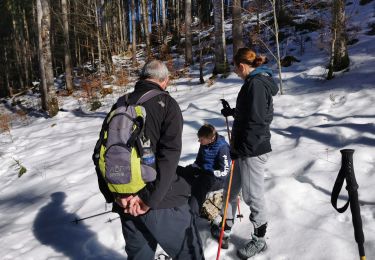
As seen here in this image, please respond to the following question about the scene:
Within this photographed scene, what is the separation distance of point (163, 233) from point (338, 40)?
813 centimetres

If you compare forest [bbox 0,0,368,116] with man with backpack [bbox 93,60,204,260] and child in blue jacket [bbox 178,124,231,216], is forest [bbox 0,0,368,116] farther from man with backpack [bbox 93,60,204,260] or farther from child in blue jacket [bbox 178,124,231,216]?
man with backpack [bbox 93,60,204,260]

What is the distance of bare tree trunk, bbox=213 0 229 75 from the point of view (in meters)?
11.7

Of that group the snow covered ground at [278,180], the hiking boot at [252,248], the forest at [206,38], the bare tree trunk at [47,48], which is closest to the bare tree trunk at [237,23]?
the forest at [206,38]

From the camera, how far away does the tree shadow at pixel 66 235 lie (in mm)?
3838

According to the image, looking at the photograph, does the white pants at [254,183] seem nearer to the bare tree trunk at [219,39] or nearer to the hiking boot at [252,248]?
the hiking boot at [252,248]

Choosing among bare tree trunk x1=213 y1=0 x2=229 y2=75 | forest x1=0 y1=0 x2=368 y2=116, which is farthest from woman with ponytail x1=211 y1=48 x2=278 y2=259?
bare tree trunk x1=213 y1=0 x2=229 y2=75

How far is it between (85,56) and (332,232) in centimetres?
3510

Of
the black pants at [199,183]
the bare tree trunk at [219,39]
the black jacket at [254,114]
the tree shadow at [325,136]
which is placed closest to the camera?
the black jacket at [254,114]

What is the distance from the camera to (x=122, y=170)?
6.83 feet

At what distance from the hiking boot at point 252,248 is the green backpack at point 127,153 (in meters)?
1.63

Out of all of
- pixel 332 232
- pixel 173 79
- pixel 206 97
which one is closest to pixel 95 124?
pixel 206 97

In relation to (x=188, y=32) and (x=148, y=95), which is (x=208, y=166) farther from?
(x=188, y=32)

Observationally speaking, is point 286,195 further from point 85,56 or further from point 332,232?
point 85,56

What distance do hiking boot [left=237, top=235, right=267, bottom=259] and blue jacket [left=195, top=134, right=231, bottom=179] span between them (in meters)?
0.98
